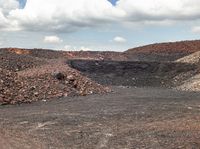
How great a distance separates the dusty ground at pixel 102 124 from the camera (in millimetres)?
13422

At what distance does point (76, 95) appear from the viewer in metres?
25.9

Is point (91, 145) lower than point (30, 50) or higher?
lower

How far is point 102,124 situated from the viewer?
16250 mm

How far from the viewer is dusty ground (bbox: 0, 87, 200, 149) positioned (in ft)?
44.0

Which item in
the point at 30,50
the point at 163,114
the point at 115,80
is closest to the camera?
the point at 163,114

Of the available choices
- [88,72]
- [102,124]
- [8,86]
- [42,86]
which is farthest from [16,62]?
[102,124]

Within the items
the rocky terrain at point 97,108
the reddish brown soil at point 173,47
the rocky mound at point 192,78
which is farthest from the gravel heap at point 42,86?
the reddish brown soil at point 173,47

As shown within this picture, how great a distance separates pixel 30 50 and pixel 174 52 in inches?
709

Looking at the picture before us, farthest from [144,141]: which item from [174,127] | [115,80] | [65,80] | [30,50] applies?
[30,50]

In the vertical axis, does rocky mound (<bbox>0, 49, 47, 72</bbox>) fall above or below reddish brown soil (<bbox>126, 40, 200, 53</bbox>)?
below

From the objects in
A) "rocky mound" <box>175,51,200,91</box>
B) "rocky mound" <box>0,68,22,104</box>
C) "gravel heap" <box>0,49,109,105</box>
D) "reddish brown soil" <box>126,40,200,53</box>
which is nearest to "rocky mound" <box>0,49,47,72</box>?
"gravel heap" <box>0,49,109,105</box>

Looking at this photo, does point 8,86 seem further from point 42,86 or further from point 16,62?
point 16,62

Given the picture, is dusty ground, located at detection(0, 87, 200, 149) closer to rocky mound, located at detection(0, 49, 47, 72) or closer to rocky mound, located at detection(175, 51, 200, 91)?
rocky mound, located at detection(175, 51, 200, 91)

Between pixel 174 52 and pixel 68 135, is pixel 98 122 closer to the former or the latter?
pixel 68 135
